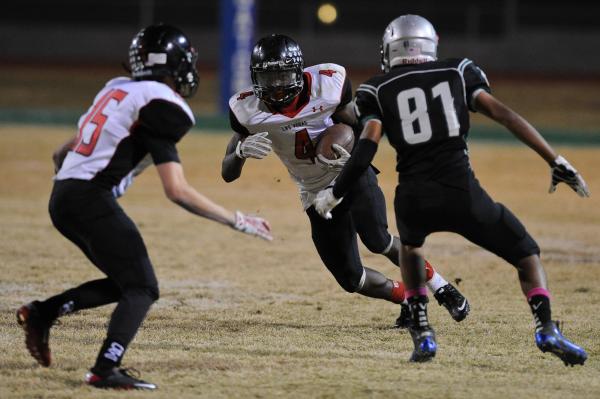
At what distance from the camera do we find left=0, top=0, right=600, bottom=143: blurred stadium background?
957 inches

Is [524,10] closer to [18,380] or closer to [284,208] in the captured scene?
[284,208]

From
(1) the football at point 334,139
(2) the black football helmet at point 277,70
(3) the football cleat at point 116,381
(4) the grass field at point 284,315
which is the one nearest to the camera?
(3) the football cleat at point 116,381

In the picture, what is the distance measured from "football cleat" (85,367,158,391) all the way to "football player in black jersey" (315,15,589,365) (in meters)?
1.25

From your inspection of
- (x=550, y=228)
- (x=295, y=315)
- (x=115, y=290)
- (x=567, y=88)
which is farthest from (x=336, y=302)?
(x=567, y=88)

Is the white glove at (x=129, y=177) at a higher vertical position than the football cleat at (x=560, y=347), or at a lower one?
higher

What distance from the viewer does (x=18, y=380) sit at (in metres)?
4.69

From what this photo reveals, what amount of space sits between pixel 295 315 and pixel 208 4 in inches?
882

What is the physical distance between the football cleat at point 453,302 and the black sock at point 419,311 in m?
0.60

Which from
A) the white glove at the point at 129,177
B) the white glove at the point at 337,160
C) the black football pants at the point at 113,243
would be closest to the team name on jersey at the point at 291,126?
the white glove at the point at 337,160

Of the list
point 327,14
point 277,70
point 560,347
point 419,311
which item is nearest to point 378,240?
point 419,311

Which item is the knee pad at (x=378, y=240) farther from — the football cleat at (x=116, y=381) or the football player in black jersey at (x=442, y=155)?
the football cleat at (x=116, y=381)

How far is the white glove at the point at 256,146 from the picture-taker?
5.53 meters

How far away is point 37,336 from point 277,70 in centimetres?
201

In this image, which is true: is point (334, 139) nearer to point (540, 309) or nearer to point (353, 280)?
point (353, 280)
